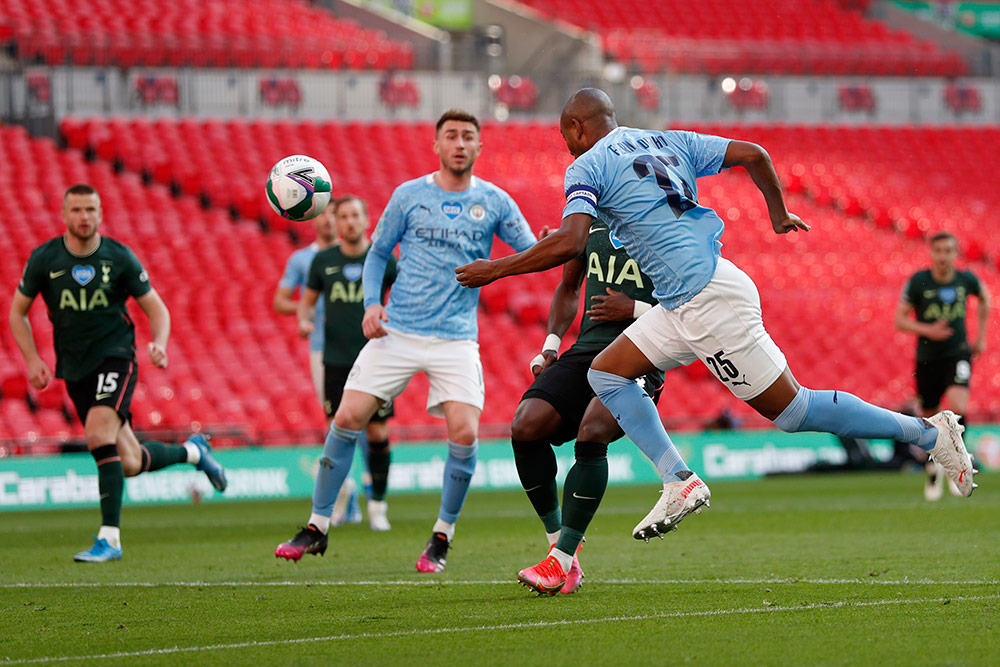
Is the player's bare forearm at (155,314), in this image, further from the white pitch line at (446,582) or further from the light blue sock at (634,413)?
the light blue sock at (634,413)

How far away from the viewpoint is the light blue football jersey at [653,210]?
588cm

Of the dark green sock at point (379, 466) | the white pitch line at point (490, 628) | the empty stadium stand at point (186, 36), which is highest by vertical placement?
the empty stadium stand at point (186, 36)

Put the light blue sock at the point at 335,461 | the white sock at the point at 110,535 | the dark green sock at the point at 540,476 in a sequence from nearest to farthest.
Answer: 1. the dark green sock at the point at 540,476
2. the light blue sock at the point at 335,461
3. the white sock at the point at 110,535

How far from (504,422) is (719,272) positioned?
1237 centimetres

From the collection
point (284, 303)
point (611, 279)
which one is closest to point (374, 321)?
point (611, 279)

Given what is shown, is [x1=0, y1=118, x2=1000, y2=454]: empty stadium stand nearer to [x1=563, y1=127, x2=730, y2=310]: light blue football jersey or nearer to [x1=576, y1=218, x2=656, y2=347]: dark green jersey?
[x1=576, y1=218, x2=656, y2=347]: dark green jersey

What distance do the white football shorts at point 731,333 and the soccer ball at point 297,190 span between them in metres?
2.40

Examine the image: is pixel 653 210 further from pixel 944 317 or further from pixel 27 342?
pixel 944 317

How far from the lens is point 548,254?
221 inches

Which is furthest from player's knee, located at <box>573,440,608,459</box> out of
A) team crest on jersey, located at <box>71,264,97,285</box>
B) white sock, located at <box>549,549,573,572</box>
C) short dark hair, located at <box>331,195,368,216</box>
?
short dark hair, located at <box>331,195,368,216</box>

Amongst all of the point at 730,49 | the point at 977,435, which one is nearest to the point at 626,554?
the point at 977,435

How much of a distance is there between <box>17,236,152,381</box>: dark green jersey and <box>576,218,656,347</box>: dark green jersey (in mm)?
3361

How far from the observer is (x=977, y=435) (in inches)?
744

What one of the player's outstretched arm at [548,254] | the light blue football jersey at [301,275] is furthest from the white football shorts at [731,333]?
the light blue football jersey at [301,275]
